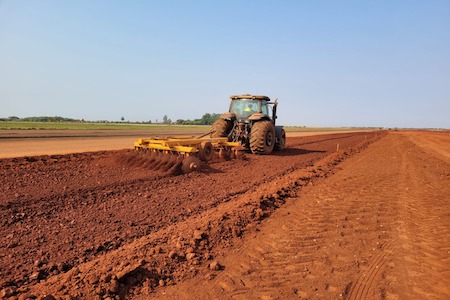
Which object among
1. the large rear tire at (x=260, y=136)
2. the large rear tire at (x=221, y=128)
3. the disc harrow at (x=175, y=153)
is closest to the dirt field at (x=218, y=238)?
the disc harrow at (x=175, y=153)

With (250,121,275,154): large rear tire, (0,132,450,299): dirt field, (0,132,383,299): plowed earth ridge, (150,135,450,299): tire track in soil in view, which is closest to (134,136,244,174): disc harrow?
(0,132,383,299): plowed earth ridge

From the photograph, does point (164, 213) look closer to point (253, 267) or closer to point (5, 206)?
point (253, 267)

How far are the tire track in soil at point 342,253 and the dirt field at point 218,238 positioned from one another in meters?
0.02

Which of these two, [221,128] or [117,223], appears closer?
[117,223]

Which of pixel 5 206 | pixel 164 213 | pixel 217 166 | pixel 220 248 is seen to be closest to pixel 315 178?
pixel 217 166

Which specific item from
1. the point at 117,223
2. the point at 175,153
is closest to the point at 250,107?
the point at 175,153

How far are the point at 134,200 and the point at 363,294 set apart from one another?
421cm

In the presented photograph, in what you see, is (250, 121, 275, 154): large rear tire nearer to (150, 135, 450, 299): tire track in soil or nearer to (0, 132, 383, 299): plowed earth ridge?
(0, 132, 383, 299): plowed earth ridge

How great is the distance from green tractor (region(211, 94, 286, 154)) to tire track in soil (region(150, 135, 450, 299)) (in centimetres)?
604

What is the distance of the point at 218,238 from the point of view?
419cm

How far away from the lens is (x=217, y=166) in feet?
32.2

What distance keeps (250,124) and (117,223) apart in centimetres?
886

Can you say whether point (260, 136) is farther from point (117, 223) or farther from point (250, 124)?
point (117, 223)

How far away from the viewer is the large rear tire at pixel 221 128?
525 inches
